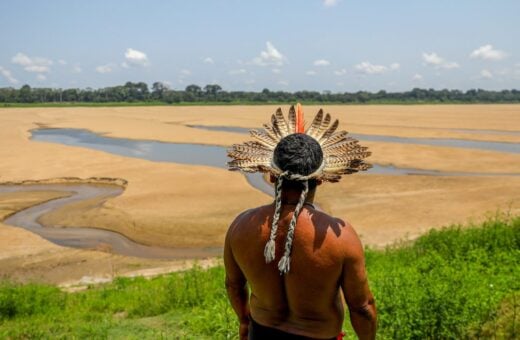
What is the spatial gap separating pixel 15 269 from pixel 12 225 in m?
4.07

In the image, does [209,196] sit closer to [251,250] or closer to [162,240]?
[162,240]

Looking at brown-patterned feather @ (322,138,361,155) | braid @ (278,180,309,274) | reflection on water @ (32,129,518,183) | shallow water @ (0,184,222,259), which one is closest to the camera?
braid @ (278,180,309,274)

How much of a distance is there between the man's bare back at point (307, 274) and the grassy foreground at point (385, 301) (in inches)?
98.3

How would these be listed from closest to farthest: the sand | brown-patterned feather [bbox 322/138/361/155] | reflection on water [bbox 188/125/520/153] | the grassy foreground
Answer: brown-patterned feather [bbox 322/138/361/155] < the grassy foreground < the sand < reflection on water [bbox 188/125/520/153]

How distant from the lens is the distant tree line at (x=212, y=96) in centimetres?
10194

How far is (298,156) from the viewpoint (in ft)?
7.34

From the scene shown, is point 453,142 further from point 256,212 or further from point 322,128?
point 256,212

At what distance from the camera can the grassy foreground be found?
4.57 m

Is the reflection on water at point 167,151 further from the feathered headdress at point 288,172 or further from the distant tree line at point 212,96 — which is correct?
the distant tree line at point 212,96

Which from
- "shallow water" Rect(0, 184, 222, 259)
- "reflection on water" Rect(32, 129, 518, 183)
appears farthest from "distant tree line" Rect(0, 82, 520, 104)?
"shallow water" Rect(0, 184, 222, 259)

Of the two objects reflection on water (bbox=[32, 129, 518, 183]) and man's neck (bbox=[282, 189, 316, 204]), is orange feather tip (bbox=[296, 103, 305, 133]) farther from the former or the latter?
reflection on water (bbox=[32, 129, 518, 183])

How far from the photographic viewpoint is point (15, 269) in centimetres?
1124

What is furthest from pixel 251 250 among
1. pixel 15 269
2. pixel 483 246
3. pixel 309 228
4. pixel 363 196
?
pixel 363 196

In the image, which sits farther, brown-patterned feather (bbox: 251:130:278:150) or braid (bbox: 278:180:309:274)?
brown-patterned feather (bbox: 251:130:278:150)
